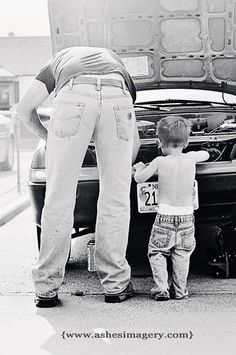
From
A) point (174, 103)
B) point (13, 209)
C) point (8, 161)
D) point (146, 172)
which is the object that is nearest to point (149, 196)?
point (146, 172)

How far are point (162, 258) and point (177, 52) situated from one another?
2.48 metres

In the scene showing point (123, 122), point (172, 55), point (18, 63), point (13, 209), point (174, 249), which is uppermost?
point (172, 55)

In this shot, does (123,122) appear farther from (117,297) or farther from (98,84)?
(117,297)

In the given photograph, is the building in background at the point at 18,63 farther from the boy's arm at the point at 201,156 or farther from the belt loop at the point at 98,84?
the belt loop at the point at 98,84

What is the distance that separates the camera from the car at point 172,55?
17.9ft

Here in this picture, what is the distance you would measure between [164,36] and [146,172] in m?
2.12

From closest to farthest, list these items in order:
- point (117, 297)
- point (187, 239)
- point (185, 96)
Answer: point (117, 297) < point (187, 239) < point (185, 96)

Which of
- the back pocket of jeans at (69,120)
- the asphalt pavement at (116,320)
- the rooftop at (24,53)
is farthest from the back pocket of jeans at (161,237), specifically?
the rooftop at (24,53)

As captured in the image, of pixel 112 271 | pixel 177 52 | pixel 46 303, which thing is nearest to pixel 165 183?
pixel 112 271

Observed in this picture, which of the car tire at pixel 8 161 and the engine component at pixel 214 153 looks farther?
the car tire at pixel 8 161

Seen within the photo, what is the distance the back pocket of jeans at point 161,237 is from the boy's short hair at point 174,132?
1.93 feet

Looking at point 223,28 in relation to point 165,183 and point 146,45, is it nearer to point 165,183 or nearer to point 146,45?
point 146,45

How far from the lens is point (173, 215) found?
4723mm

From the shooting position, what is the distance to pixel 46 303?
179 inches
